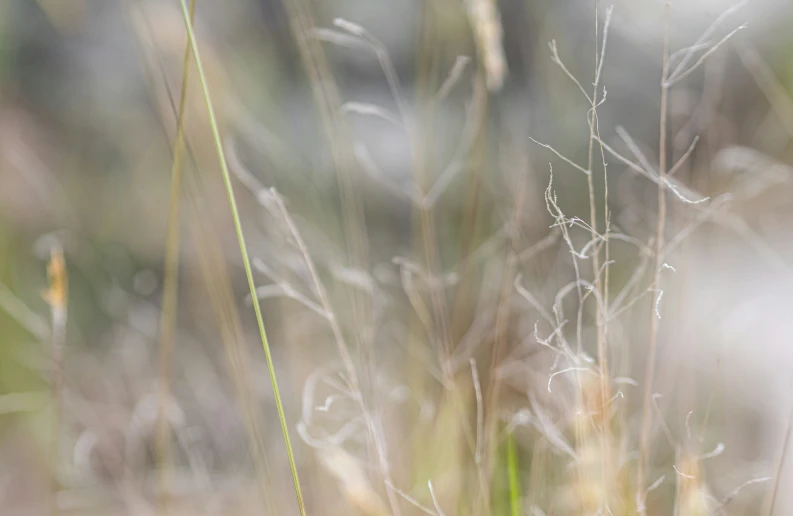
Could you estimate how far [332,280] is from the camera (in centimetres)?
123

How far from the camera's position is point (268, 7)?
1.37 meters

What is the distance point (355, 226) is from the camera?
109 centimetres

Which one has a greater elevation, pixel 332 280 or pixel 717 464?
pixel 332 280

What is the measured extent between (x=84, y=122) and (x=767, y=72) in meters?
1.40

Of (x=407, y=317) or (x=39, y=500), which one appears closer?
(x=39, y=500)

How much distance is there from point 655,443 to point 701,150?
0.49m

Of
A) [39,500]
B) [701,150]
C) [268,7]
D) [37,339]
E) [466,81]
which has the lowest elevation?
[39,500]

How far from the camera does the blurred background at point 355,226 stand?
0.89 meters

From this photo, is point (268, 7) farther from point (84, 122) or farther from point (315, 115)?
point (84, 122)

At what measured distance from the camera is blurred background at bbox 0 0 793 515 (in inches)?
35.1

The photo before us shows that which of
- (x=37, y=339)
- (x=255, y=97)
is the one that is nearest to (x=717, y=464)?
(x=255, y=97)

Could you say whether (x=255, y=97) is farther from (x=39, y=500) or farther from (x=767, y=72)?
(x=767, y=72)

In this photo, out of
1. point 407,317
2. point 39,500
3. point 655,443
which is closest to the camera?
point 655,443

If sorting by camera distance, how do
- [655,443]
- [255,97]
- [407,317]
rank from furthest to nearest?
[255,97] < [407,317] < [655,443]
